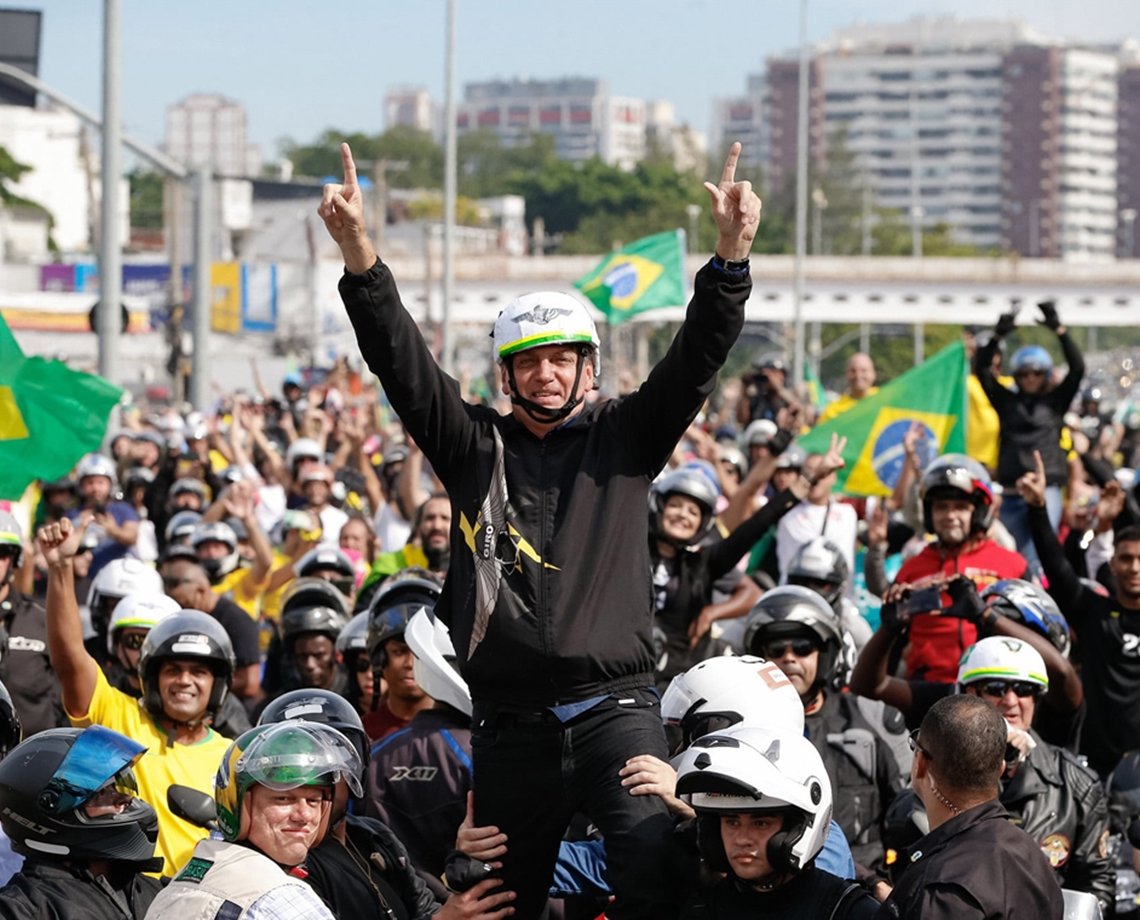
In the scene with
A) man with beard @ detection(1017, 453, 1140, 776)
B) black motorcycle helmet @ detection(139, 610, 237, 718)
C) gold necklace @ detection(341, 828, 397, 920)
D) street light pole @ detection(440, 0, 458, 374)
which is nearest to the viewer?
gold necklace @ detection(341, 828, 397, 920)

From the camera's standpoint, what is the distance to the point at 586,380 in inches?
240

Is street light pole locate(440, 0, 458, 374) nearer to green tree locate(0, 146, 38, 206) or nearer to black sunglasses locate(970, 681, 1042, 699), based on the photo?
black sunglasses locate(970, 681, 1042, 699)

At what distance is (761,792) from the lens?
18.9 ft

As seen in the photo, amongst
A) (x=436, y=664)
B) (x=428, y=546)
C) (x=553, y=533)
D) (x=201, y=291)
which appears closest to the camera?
(x=553, y=533)

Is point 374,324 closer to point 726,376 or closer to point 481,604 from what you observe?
point 481,604

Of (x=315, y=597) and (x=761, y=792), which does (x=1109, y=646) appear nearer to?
(x=315, y=597)

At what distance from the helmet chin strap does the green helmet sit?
42.0 inches

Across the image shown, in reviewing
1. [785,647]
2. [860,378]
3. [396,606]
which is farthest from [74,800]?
[860,378]

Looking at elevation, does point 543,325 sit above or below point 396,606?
above

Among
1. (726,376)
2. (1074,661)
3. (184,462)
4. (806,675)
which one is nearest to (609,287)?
(184,462)

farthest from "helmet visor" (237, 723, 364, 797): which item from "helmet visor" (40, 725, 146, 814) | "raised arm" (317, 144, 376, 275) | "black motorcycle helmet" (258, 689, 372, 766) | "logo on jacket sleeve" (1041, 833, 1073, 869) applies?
"logo on jacket sleeve" (1041, 833, 1073, 869)

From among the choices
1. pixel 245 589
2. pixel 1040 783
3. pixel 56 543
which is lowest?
pixel 245 589

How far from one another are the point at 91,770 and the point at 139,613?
355 cm

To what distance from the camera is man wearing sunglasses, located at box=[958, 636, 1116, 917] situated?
7652 mm
